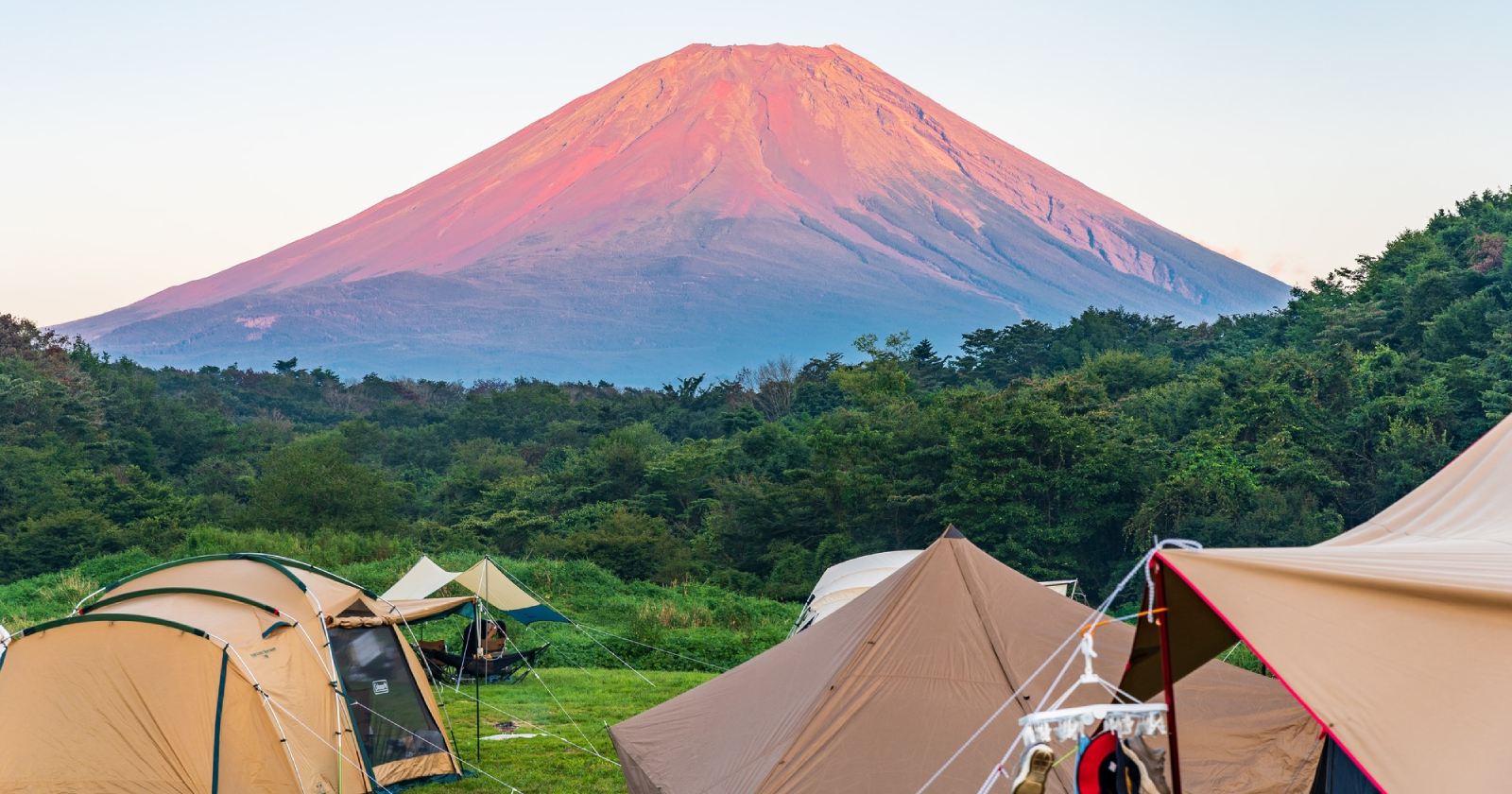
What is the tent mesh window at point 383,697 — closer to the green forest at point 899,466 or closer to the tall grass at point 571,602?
the tall grass at point 571,602

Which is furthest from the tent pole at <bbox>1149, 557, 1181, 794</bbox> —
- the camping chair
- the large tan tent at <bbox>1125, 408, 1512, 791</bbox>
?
the camping chair

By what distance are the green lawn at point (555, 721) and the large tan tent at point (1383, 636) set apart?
20.2 feet

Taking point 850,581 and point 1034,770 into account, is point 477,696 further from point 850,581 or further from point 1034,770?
point 850,581

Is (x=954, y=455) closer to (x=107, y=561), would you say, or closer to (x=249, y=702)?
(x=107, y=561)

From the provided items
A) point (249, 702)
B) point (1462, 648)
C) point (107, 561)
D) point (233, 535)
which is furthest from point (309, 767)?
point (233, 535)

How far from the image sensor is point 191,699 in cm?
862

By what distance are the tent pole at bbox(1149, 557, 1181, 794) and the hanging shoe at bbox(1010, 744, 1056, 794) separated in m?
0.51

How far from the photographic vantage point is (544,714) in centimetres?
1330

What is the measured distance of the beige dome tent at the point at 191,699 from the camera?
848cm

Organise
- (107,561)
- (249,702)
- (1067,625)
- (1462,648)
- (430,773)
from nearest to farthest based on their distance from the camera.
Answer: (1462,648), (1067,625), (249,702), (430,773), (107,561)

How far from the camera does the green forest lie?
104ft

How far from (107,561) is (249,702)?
23.7 metres

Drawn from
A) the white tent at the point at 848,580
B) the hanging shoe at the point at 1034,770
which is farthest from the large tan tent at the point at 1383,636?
the white tent at the point at 848,580

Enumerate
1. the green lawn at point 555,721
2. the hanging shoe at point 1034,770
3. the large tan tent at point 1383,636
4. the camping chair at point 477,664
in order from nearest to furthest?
1. the large tan tent at point 1383,636
2. the hanging shoe at point 1034,770
3. the green lawn at point 555,721
4. the camping chair at point 477,664
